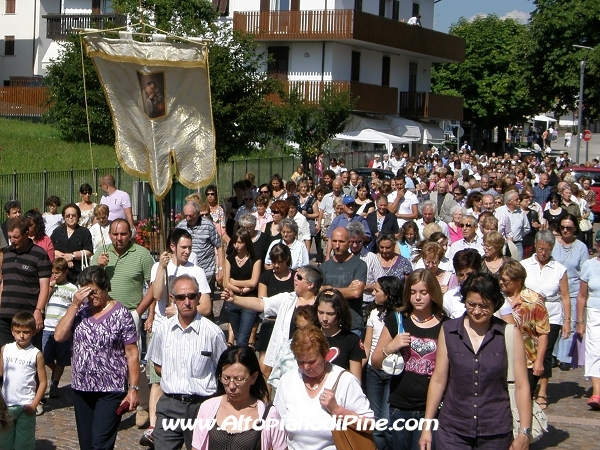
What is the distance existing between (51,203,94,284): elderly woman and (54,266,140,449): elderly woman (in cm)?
477

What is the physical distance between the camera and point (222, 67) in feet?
84.0

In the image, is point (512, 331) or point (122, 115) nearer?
point (512, 331)

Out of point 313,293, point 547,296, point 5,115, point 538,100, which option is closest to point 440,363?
point 313,293

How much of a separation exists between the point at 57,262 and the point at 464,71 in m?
65.2

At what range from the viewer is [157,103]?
9.69m

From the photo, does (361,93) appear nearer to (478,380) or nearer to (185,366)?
(185,366)

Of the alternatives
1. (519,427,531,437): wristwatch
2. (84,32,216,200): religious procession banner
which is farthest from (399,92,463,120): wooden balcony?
(519,427,531,437): wristwatch

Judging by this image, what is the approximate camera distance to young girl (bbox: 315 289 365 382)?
7031 mm

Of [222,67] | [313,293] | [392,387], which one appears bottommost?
[392,387]

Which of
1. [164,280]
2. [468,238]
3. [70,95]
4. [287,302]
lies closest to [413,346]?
Answer: [287,302]

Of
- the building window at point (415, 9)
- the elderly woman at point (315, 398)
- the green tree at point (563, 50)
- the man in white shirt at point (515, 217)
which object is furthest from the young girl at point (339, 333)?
the green tree at point (563, 50)

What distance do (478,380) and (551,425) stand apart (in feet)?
13.8

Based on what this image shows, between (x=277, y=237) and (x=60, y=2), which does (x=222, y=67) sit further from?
(x=60, y=2)

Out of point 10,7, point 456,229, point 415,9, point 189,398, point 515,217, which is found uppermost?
point 415,9
